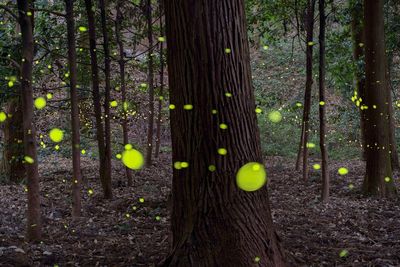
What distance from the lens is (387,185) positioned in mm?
8477

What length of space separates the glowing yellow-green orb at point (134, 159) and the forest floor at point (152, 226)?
2294 mm

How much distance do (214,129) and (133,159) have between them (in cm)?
1067

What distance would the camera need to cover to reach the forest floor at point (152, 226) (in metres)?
5.03

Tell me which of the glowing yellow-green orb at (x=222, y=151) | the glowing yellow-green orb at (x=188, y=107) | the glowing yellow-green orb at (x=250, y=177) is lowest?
the glowing yellow-green orb at (x=250, y=177)

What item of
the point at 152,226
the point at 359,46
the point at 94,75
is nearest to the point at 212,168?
the point at 152,226

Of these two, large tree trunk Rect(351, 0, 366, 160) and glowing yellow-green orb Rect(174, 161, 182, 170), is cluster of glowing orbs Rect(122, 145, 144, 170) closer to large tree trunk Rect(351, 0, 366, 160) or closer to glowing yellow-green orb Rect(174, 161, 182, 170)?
large tree trunk Rect(351, 0, 366, 160)

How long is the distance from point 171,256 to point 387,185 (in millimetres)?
5659

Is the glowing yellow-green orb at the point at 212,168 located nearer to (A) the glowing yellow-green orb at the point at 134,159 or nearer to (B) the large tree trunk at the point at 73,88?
(B) the large tree trunk at the point at 73,88

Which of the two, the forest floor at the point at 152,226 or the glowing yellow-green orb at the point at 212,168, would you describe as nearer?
the glowing yellow-green orb at the point at 212,168

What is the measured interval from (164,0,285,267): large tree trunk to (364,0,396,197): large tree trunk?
5098mm

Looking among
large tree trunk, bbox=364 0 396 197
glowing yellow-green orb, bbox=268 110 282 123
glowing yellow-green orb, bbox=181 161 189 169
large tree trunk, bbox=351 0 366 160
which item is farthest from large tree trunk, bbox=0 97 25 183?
glowing yellow-green orb, bbox=268 110 282 123

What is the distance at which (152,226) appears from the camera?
22.3ft

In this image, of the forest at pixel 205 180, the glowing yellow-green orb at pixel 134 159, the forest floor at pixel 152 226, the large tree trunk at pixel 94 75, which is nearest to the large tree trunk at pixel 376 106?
the forest at pixel 205 180

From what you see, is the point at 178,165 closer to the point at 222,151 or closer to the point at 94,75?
the point at 222,151
